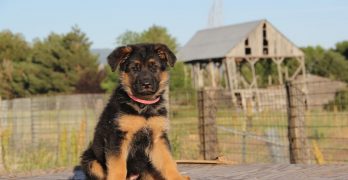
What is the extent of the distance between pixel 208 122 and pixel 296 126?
1808mm

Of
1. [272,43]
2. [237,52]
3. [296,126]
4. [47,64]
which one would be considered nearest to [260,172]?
[296,126]

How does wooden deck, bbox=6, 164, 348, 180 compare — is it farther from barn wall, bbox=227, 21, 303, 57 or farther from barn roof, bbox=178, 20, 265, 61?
barn wall, bbox=227, 21, 303, 57

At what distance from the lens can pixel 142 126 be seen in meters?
5.47

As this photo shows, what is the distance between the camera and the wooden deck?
6327 mm

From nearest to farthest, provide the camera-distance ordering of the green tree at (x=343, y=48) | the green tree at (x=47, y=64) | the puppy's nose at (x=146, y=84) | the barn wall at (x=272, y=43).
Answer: the puppy's nose at (x=146, y=84)
the green tree at (x=47, y=64)
the barn wall at (x=272, y=43)
the green tree at (x=343, y=48)

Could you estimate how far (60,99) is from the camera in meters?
17.2

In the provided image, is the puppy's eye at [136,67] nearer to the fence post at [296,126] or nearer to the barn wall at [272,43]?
the fence post at [296,126]

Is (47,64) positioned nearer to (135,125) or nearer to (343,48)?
(343,48)

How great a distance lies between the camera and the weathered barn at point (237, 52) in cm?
4891

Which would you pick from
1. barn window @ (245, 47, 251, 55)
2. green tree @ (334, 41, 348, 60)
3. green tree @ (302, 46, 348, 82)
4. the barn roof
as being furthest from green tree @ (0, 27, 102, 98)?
green tree @ (334, 41, 348, 60)

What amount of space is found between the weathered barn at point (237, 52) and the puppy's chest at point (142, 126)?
139ft

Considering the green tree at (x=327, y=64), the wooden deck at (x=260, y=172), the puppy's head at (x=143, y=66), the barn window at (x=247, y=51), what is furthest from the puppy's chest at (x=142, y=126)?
the green tree at (x=327, y=64)

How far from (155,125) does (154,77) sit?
1.82 ft

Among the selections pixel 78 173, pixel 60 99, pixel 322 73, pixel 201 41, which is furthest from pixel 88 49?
pixel 78 173
